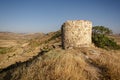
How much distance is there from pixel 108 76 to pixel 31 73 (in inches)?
115

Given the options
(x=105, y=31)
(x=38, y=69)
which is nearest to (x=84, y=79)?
(x=38, y=69)

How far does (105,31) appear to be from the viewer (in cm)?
2227

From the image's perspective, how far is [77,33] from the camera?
11570 millimetres

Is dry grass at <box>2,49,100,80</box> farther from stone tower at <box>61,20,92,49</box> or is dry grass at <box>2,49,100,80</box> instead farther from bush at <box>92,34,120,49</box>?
bush at <box>92,34,120,49</box>

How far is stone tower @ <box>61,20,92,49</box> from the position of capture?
38.0ft

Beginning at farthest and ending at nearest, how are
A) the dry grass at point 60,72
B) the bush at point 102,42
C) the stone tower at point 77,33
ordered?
the bush at point 102,42, the stone tower at point 77,33, the dry grass at point 60,72

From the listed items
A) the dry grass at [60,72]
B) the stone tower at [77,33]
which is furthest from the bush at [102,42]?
the dry grass at [60,72]

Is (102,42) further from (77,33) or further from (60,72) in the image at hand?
(60,72)

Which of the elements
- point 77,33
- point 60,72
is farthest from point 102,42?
point 60,72

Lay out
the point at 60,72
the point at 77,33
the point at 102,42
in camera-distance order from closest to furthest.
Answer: the point at 60,72, the point at 77,33, the point at 102,42

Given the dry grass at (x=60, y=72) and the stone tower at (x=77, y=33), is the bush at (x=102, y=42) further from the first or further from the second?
the dry grass at (x=60, y=72)

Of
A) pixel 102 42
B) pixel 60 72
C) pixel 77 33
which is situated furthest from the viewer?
pixel 102 42

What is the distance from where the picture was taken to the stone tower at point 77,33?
11.6 meters

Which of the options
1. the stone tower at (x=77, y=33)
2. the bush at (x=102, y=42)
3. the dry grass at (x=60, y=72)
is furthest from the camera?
the bush at (x=102, y=42)
